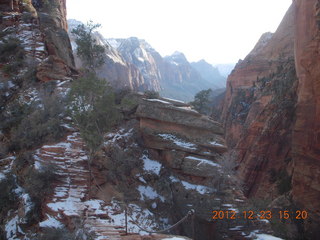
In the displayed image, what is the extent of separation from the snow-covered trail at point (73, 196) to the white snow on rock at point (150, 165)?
2482 millimetres

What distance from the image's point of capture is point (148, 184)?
1023cm

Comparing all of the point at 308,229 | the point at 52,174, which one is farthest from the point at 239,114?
the point at 52,174

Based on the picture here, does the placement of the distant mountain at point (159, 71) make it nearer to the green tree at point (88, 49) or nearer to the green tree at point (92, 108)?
the green tree at point (88, 49)

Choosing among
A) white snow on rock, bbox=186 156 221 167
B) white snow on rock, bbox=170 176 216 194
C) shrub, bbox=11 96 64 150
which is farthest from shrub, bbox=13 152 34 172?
white snow on rock, bbox=186 156 221 167

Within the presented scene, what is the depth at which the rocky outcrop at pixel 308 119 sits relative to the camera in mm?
14297

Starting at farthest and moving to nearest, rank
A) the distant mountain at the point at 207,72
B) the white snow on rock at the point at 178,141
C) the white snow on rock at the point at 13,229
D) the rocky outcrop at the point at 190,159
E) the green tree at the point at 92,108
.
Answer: the distant mountain at the point at 207,72, the white snow on rock at the point at 178,141, the rocky outcrop at the point at 190,159, the green tree at the point at 92,108, the white snow on rock at the point at 13,229

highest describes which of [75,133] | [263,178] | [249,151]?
[75,133]

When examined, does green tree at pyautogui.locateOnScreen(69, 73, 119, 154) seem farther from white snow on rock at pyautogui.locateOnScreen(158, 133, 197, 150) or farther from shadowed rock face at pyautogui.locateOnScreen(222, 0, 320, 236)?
shadowed rock face at pyautogui.locateOnScreen(222, 0, 320, 236)

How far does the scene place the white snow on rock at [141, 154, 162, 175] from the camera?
10641 millimetres

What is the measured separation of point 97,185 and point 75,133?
2716mm

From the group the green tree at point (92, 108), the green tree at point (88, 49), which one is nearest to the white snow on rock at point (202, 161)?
the green tree at point (92, 108)

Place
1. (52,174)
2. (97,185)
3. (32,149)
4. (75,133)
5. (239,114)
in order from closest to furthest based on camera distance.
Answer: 1. (52,174)
2. (97,185)
3. (32,149)
4. (75,133)
5. (239,114)

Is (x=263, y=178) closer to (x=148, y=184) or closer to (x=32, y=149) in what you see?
(x=148, y=184)

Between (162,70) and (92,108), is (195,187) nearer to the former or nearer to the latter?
(92,108)
